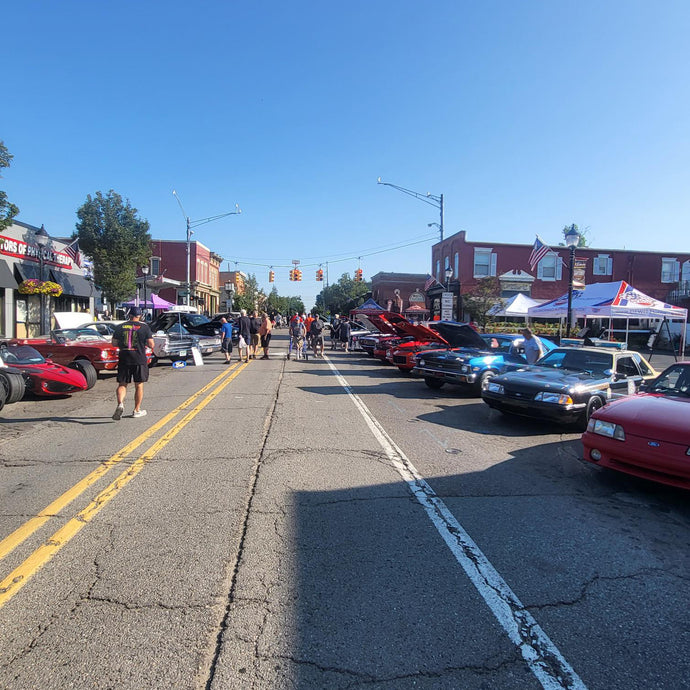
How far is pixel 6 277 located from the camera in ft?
69.8

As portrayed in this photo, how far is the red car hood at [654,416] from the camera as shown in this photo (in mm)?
4973

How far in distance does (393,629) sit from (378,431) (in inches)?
203

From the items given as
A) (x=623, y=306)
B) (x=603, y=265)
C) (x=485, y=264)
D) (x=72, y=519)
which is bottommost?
(x=72, y=519)

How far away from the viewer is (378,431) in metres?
8.03

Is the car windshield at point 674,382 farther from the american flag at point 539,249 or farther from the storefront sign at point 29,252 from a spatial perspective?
the storefront sign at point 29,252

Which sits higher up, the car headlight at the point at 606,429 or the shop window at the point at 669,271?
the shop window at the point at 669,271

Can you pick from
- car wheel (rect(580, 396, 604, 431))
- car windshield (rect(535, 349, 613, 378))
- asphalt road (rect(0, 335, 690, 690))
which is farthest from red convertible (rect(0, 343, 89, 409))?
car wheel (rect(580, 396, 604, 431))

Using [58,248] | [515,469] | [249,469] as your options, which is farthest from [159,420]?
[58,248]

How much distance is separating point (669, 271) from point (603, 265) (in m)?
5.01

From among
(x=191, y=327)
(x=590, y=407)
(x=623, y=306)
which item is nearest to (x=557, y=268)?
(x=623, y=306)

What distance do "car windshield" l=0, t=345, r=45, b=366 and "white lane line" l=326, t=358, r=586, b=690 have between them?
9.02 meters

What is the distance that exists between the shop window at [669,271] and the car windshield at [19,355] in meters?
42.2

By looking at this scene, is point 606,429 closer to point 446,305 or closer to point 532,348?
point 532,348

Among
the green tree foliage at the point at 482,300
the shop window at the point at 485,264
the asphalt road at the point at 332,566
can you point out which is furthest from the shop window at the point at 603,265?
the asphalt road at the point at 332,566
